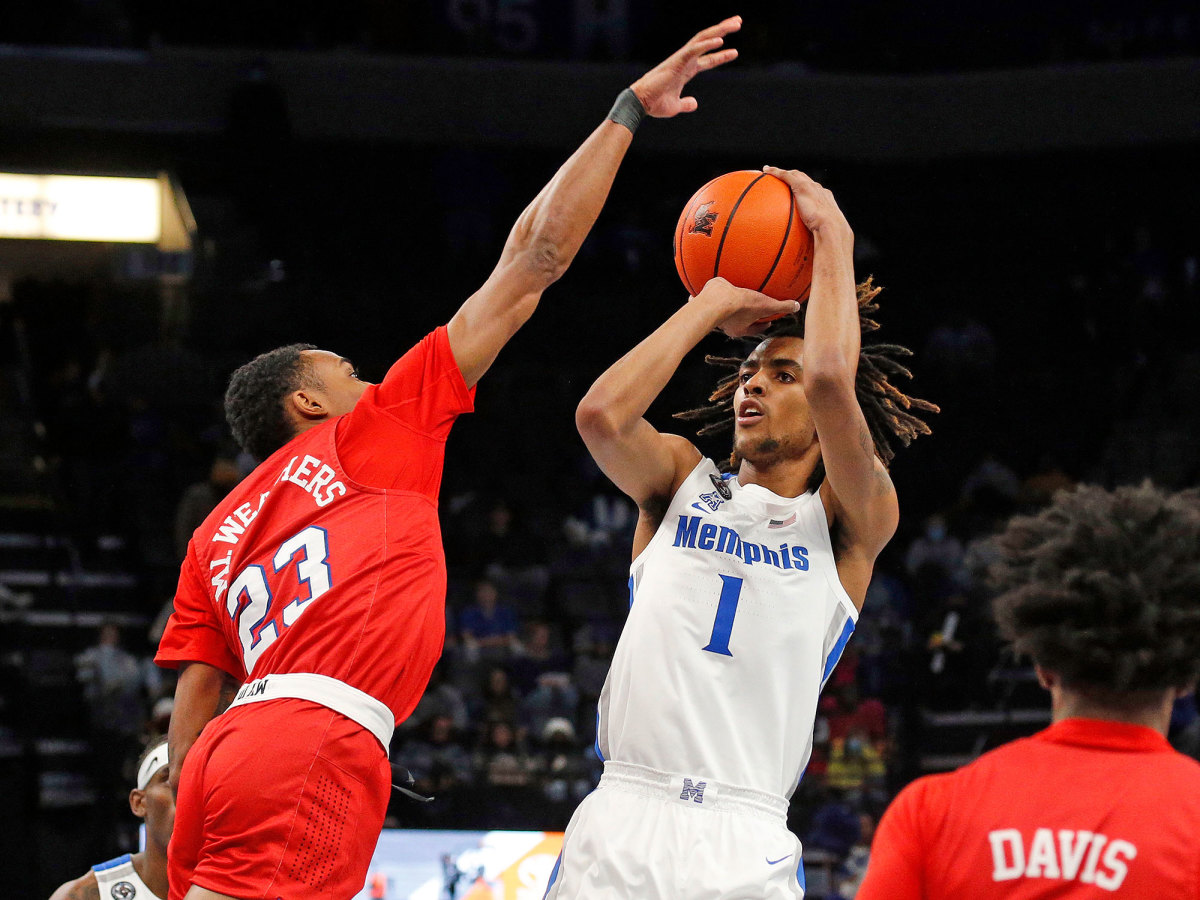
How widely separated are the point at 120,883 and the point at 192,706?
1392mm

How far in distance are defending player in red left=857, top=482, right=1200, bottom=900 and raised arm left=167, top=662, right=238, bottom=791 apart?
2093mm

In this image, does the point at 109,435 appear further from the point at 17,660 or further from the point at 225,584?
the point at 225,584

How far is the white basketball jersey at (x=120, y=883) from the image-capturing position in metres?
4.61

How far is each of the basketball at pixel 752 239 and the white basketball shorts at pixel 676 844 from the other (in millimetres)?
1372

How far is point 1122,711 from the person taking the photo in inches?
84.7

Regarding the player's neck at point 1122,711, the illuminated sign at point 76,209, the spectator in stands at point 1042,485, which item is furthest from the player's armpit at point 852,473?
the illuminated sign at point 76,209

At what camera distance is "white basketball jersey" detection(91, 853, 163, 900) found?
182 inches

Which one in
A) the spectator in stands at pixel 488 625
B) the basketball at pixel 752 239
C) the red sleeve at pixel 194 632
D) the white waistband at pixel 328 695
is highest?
the basketball at pixel 752 239

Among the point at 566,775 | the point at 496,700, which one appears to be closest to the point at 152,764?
the point at 566,775

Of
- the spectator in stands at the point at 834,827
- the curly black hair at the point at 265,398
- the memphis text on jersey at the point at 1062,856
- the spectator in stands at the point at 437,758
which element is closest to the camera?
the memphis text on jersey at the point at 1062,856

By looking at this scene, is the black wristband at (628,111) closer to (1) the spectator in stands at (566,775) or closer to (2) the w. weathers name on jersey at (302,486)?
(2) the w. weathers name on jersey at (302,486)

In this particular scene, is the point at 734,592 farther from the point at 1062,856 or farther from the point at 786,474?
the point at 1062,856

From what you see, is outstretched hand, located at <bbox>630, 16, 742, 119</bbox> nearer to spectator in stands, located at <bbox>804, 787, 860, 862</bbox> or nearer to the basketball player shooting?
the basketball player shooting

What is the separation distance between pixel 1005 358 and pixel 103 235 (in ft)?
32.9
